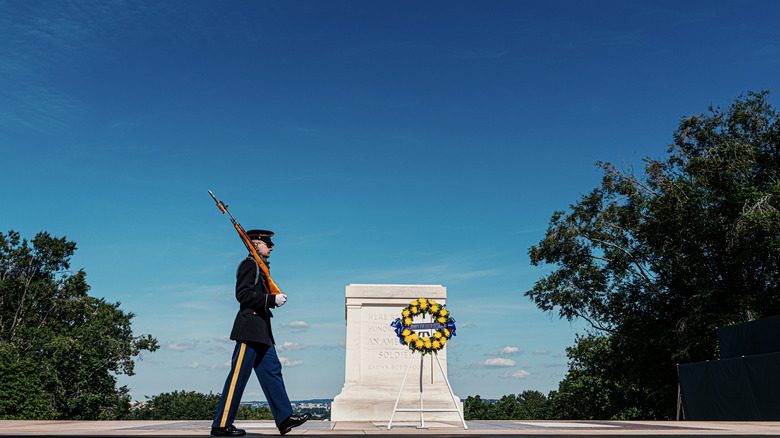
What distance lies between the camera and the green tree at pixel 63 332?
120ft

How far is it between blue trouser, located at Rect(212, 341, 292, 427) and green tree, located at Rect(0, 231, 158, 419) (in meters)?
31.5

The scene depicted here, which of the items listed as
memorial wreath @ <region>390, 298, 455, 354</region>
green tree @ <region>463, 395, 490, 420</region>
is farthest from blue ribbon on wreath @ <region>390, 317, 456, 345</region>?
green tree @ <region>463, 395, 490, 420</region>

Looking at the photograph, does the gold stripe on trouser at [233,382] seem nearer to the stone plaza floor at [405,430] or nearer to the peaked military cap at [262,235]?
the stone plaza floor at [405,430]

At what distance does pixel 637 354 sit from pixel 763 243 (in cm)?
820

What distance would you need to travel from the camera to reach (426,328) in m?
11.9

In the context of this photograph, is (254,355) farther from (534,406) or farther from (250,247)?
(534,406)

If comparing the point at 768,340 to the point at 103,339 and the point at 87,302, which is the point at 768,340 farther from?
the point at 87,302

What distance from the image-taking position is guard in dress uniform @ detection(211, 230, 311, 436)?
7.22 m

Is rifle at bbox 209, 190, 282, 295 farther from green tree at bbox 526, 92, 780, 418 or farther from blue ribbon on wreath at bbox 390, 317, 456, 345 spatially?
green tree at bbox 526, 92, 780, 418

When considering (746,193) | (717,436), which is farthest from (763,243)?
(717,436)

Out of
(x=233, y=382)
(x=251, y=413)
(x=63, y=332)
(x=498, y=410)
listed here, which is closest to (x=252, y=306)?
(x=233, y=382)

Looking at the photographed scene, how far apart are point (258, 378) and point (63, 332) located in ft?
120

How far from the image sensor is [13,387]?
24.0 m

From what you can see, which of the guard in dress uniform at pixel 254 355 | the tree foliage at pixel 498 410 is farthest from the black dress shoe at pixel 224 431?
the tree foliage at pixel 498 410
